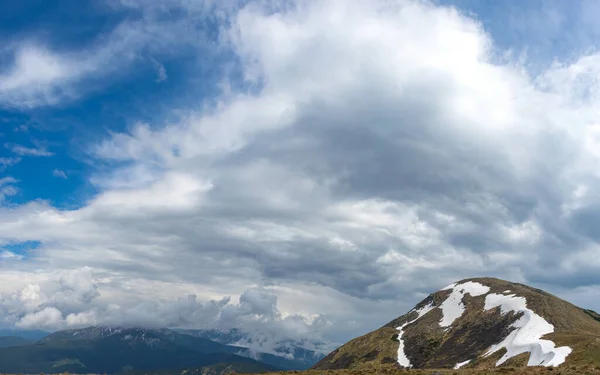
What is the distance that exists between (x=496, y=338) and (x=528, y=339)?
21473 millimetres

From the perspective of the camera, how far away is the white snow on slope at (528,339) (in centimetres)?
9081

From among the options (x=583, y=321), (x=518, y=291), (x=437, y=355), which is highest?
(x=518, y=291)

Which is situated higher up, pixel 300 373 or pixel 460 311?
pixel 460 311

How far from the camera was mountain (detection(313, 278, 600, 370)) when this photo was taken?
98600 millimetres

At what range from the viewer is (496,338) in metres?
143

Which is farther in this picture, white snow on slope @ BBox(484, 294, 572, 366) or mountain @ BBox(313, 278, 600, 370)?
mountain @ BBox(313, 278, 600, 370)

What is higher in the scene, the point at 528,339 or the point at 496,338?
the point at 496,338

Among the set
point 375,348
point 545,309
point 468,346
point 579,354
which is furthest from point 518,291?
point 579,354

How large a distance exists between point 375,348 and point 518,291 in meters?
67.0

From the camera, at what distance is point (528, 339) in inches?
4825

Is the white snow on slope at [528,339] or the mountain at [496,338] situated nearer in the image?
the white snow on slope at [528,339]

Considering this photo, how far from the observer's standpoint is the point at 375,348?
7500 inches

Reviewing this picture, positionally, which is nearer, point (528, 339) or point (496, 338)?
point (528, 339)

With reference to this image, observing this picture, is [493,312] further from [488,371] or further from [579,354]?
[488,371]
